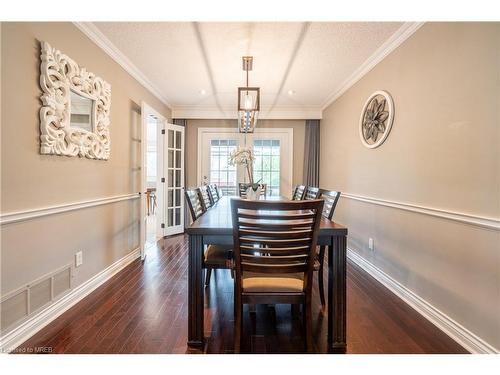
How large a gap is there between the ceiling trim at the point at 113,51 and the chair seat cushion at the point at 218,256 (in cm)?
223

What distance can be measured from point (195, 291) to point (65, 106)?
172 centimetres

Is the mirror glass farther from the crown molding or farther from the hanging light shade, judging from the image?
the crown molding

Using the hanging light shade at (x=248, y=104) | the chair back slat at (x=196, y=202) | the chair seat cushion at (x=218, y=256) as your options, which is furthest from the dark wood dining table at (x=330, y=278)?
the hanging light shade at (x=248, y=104)

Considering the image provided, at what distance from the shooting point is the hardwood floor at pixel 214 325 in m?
1.58

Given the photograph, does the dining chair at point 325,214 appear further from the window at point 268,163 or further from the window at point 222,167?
the window at point 222,167

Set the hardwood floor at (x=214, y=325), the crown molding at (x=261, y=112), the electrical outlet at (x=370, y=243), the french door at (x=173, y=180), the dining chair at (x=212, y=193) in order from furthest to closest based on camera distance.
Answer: the crown molding at (x=261, y=112) < the french door at (x=173, y=180) < the dining chair at (x=212, y=193) < the electrical outlet at (x=370, y=243) < the hardwood floor at (x=214, y=325)

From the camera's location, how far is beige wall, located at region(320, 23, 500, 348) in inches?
58.9

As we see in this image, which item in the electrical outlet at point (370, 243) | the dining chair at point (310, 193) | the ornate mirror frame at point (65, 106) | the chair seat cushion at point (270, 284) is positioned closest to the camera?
the chair seat cushion at point (270, 284)

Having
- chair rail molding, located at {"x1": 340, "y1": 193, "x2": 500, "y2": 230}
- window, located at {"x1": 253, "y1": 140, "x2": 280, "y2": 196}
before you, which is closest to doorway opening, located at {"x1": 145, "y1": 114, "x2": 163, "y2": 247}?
window, located at {"x1": 253, "y1": 140, "x2": 280, "y2": 196}

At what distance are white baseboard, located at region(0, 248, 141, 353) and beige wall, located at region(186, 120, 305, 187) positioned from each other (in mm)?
2596

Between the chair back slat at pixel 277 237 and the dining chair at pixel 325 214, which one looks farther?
the dining chair at pixel 325 214

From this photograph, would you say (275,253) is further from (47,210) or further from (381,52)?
(381,52)

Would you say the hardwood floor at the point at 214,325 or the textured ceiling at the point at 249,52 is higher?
the textured ceiling at the point at 249,52
